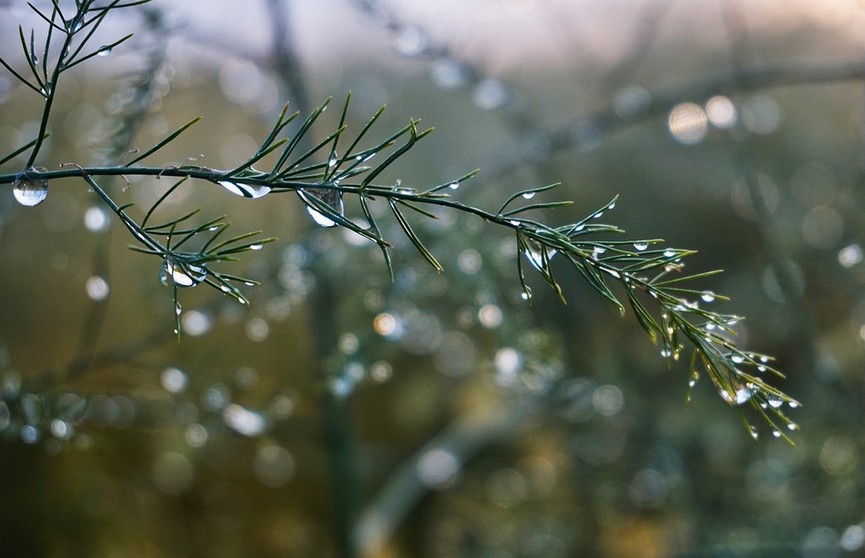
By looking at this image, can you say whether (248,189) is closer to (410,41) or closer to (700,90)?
(410,41)

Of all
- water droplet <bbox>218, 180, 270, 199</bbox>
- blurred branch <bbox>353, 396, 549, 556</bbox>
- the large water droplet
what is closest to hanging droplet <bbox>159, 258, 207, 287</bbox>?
water droplet <bbox>218, 180, 270, 199</bbox>

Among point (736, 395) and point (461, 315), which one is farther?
point (461, 315)

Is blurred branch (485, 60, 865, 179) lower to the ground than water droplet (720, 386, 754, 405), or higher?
higher

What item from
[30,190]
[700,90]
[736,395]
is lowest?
[736,395]

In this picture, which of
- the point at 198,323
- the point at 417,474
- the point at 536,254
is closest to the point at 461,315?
the point at 198,323

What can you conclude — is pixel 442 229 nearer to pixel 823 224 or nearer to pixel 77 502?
pixel 77 502

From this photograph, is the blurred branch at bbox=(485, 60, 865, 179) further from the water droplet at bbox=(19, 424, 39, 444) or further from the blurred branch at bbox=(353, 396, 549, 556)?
the water droplet at bbox=(19, 424, 39, 444)
